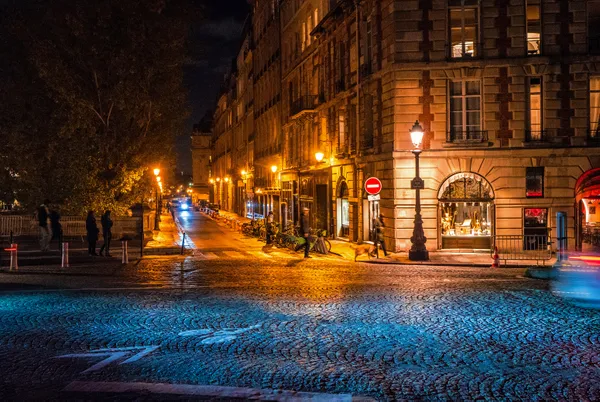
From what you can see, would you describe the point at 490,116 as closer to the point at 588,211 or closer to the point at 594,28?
the point at 594,28

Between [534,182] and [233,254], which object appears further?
[233,254]

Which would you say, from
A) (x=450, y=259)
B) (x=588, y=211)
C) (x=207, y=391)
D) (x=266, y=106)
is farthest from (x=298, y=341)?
(x=266, y=106)

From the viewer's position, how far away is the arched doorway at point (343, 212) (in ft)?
110

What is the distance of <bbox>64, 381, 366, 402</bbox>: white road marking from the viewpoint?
22.3ft

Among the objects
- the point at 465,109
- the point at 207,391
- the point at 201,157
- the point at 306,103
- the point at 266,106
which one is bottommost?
the point at 207,391

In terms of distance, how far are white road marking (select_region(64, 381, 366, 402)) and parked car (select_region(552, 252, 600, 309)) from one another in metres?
7.12

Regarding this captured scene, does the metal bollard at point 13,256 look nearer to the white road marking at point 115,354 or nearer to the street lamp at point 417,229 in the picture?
the white road marking at point 115,354

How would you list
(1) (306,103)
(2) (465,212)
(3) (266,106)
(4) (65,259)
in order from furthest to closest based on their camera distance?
(3) (266,106), (1) (306,103), (2) (465,212), (4) (65,259)

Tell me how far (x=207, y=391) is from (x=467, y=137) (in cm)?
2084

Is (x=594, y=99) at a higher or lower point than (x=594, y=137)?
higher

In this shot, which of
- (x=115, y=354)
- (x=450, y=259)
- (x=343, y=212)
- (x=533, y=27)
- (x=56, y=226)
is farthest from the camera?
(x=343, y=212)

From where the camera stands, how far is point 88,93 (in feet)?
108

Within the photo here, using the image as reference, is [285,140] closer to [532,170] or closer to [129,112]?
[129,112]

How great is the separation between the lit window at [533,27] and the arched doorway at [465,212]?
17.8ft
